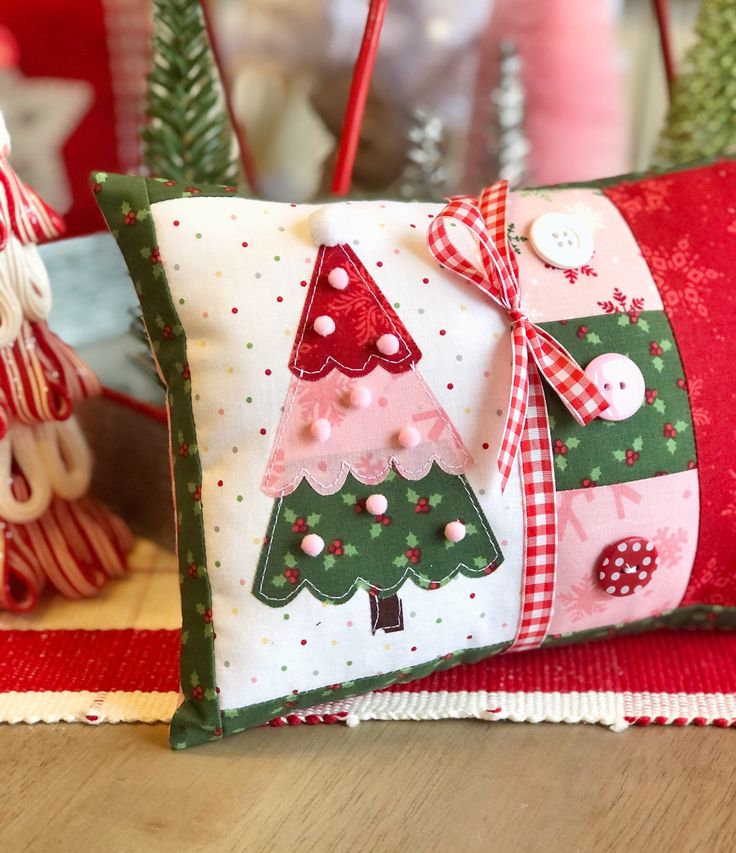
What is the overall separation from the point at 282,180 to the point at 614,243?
0.58m

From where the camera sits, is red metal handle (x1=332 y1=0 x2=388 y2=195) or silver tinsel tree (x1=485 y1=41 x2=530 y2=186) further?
silver tinsel tree (x1=485 y1=41 x2=530 y2=186)

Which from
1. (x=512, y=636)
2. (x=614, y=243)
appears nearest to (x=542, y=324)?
(x=614, y=243)

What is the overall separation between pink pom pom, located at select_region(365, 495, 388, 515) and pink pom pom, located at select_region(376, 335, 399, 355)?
0.10m

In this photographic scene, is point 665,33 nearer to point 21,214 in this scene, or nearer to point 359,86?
point 359,86

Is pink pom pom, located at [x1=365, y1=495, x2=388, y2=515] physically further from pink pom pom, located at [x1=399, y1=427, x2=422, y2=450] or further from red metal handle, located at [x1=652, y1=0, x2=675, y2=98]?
red metal handle, located at [x1=652, y1=0, x2=675, y2=98]

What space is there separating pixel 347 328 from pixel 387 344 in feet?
0.10

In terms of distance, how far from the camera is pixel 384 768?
0.63 metres

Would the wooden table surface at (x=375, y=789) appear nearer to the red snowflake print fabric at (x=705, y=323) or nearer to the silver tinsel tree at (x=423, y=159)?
the red snowflake print fabric at (x=705, y=323)

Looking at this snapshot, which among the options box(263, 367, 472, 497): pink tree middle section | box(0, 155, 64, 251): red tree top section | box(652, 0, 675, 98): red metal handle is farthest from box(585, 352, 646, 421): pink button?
box(652, 0, 675, 98): red metal handle

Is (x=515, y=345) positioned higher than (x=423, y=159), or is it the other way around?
(x=423, y=159)

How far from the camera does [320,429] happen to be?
23.7 inches

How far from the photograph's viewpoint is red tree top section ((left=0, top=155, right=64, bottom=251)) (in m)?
0.69

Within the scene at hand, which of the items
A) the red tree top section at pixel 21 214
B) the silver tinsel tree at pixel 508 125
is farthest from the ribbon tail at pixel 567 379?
the silver tinsel tree at pixel 508 125

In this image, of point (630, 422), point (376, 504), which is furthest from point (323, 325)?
point (630, 422)
